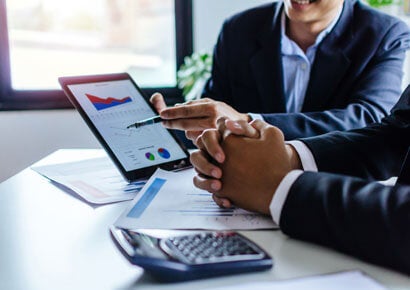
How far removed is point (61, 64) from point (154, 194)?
2148 millimetres

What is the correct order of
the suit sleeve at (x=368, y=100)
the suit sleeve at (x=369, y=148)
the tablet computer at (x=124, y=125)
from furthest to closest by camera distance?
the suit sleeve at (x=368, y=100)
the tablet computer at (x=124, y=125)
the suit sleeve at (x=369, y=148)

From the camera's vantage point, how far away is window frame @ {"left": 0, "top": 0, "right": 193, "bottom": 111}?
2793 millimetres

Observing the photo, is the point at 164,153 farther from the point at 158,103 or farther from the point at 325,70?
the point at 325,70

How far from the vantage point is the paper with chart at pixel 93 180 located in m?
1.01

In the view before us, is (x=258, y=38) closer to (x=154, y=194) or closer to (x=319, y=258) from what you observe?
(x=154, y=194)

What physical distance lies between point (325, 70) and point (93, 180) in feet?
2.90

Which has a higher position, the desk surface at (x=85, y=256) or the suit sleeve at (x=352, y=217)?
the suit sleeve at (x=352, y=217)

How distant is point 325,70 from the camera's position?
1.67 m

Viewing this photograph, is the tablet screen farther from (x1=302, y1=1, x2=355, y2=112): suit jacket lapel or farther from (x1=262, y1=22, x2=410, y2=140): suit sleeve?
(x1=302, y1=1, x2=355, y2=112): suit jacket lapel

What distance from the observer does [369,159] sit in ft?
3.44

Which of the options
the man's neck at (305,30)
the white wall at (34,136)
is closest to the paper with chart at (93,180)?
the man's neck at (305,30)

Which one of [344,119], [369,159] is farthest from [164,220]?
[344,119]

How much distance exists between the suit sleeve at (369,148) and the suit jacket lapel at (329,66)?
53 cm

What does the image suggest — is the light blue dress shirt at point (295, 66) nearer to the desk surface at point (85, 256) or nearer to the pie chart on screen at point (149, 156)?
the pie chart on screen at point (149, 156)
